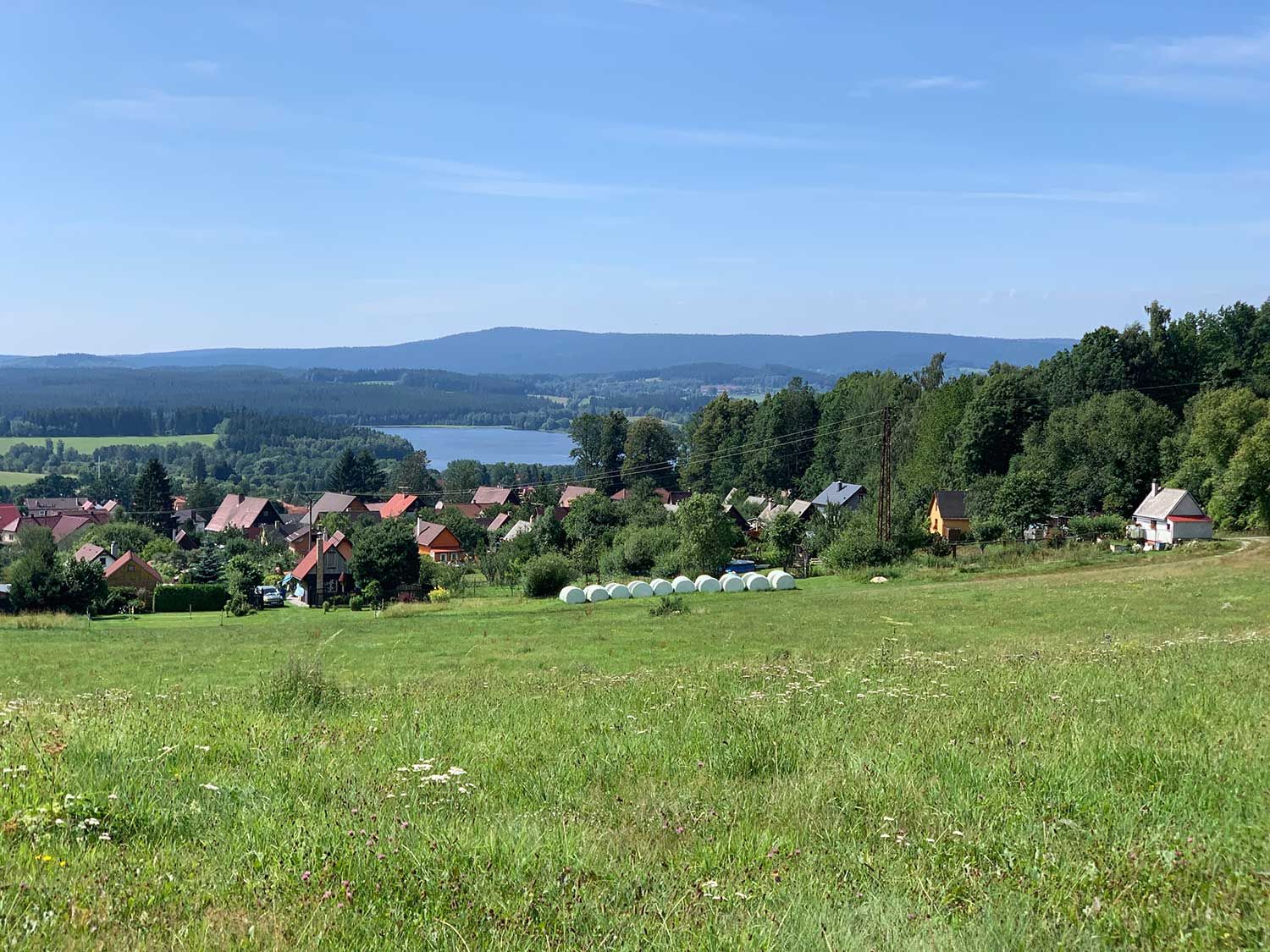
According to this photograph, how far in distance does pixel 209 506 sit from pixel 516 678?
134963 millimetres

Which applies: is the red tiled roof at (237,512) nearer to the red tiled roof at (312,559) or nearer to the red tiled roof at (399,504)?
the red tiled roof at (399,504)

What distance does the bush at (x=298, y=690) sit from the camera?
9258 millimetres

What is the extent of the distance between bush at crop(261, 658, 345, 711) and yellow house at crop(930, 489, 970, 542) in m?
62.2

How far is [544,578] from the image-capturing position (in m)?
50.5

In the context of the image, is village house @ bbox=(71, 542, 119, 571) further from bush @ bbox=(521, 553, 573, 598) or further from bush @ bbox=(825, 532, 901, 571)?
bush @ bbox=(825, 532, 901, 571)

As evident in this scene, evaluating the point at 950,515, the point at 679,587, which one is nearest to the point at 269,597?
the point at 679,587

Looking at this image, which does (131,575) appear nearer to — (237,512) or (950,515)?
(950,515)

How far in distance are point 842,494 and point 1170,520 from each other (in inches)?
1428

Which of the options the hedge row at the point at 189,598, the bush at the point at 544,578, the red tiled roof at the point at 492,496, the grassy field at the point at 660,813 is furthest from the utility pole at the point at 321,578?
the red tiled roof at the point at 492,496

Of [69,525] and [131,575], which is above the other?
[131,575]

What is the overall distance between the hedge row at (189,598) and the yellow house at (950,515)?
152 feet

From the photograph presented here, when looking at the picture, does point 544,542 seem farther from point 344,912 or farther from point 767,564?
point 344,912

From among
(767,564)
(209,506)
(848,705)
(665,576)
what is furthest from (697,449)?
(848,705)

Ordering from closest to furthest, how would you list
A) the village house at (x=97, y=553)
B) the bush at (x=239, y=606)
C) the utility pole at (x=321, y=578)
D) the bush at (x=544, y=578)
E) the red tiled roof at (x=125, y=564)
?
the bush at (x=544, y=578) < the bush at (x=239, y=606) < the utility pole at (x=321, y=578) < the red tiled roof at (x=125, y=564) < the village house at (x=97, y=553)
